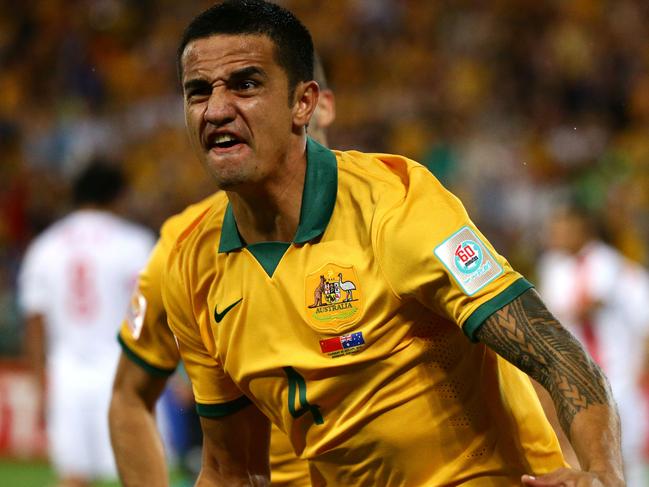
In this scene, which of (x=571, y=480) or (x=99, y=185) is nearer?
(x=571, y=480)

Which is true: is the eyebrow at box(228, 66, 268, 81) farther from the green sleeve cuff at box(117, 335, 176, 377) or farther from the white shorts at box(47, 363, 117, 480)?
the white shorts at box(47, 363, 117, 480)

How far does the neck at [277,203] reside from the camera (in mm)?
3236

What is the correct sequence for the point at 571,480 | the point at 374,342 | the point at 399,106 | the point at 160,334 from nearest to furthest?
the point at 571,480 < the point at 374,342 < the point at 160,334 < the point at 399,106

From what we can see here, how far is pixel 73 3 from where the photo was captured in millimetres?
15672

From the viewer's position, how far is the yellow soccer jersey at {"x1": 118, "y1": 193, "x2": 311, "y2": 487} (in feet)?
12.3

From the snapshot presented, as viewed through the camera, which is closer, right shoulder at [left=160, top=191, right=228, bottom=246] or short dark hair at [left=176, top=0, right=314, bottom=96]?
short dark hair at [left=176, top=0, right=314, bottom=96]

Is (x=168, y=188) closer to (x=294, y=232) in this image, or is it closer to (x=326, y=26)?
(x=326, y=26)

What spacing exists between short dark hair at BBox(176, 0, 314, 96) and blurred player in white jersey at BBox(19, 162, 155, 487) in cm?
427

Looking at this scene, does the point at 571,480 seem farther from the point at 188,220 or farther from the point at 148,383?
the point at 148,383

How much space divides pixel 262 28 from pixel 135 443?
1662 millimetres

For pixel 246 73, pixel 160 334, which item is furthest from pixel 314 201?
pixel 160 334

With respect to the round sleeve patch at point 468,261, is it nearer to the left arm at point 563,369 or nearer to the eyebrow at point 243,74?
the left arm at point 563,369

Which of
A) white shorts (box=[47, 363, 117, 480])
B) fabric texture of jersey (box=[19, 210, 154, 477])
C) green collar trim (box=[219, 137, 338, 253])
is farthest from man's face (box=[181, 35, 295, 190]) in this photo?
white shorts (box=[47, 363, 117, 480])

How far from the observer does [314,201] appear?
3201mm
